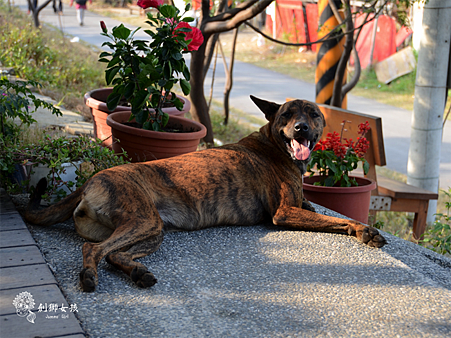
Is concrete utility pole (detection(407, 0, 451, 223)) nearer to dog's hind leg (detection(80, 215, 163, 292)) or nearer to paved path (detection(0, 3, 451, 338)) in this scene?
paved path (detection(0, 3, 451, 338))

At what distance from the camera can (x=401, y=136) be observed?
1033 centimetres

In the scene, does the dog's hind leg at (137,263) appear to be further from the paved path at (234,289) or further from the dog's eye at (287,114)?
the dog's eye at (287,114)

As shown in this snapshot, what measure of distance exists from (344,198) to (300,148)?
940mm

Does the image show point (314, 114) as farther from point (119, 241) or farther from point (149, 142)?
point (119, 241)

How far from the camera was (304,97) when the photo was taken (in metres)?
12.7

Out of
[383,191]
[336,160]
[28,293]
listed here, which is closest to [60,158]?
[28,293]

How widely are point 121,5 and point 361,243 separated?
3342 cm

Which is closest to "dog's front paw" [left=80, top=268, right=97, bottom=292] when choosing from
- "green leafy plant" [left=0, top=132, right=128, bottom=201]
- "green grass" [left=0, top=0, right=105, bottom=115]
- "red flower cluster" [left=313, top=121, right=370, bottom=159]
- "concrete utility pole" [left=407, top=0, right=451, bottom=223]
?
"green leafy plant" [left=0, top=132, right=128, bottom=201]

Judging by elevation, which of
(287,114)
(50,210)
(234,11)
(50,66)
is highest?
(234,11)

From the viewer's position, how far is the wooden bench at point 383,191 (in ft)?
17.1

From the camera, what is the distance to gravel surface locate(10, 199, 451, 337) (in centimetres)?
233

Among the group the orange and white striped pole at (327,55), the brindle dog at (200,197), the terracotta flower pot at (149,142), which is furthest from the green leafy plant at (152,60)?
the orange and white striped pole at (327,55)

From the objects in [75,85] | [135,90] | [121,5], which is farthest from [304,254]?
[121,5]

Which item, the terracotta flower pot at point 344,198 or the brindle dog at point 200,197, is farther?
the terracotta flower pot at point 344,198
